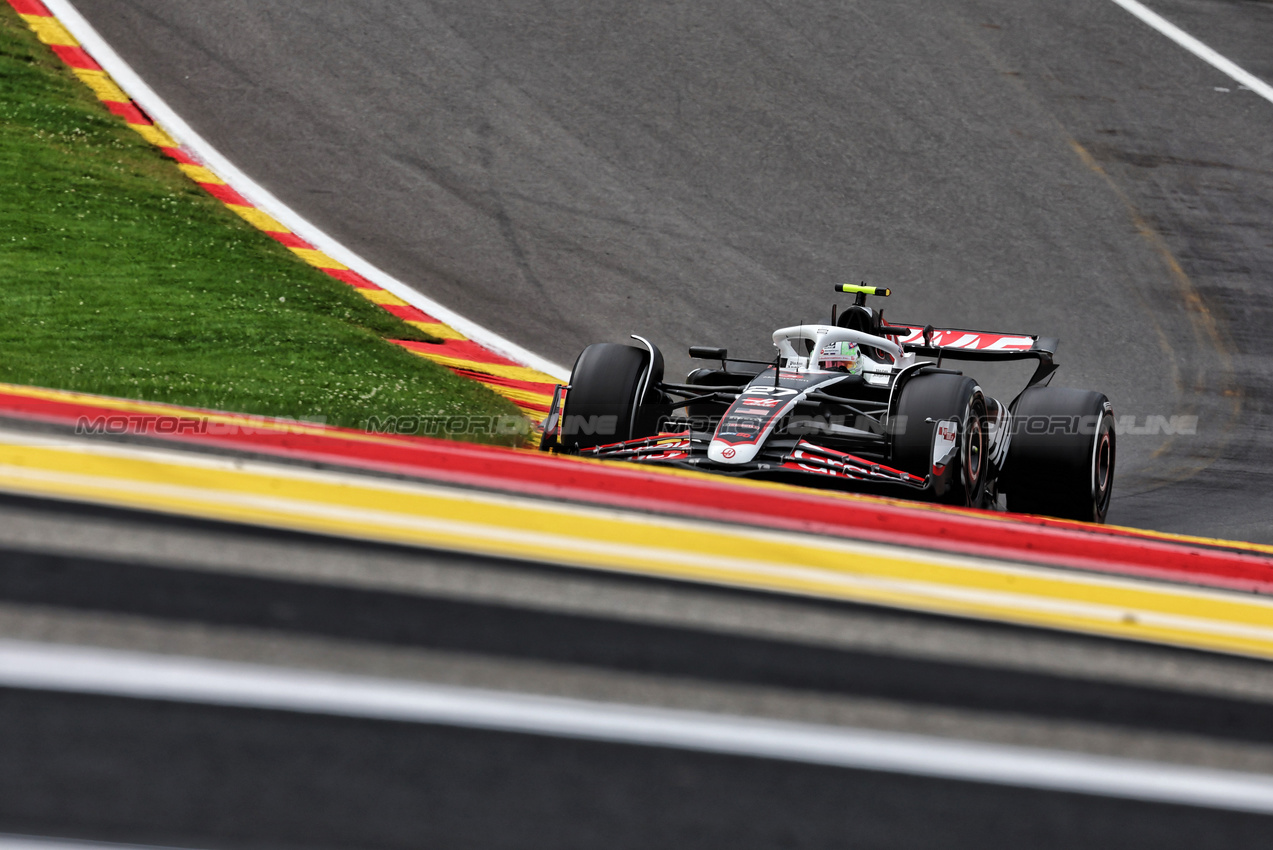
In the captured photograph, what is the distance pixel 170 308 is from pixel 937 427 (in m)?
4.67

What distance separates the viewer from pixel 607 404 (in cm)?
665

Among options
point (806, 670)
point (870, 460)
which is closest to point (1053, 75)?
point (870, 460)

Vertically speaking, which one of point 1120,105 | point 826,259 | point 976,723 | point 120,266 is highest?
point 1120,105

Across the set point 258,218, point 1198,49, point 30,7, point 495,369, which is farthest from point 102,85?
point 1198,49

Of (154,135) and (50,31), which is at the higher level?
(50,31)

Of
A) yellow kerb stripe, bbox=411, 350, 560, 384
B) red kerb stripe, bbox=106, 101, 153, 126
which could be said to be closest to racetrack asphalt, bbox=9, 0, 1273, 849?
red kerb stripe, bbox=106, 101, 153, 126

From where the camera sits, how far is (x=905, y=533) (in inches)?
158

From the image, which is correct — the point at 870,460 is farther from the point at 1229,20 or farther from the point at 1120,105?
the point at 1229,20

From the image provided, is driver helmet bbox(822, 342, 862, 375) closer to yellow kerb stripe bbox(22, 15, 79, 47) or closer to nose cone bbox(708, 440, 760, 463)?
nose cone bbox(708, 440, 760, 463)

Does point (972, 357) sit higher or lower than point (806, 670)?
higher

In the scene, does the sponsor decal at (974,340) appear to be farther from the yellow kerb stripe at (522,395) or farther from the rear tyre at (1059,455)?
the yellow kerb stripe at (522,395)

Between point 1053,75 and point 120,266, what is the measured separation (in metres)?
12.6

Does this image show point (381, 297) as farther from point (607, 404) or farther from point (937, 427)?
point (937, 427)

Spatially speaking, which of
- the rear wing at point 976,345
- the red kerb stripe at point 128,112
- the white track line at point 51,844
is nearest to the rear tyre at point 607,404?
the rear wing at point 976,345
